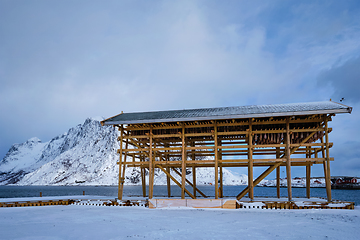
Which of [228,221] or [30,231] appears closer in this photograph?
[30,231]

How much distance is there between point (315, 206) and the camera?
2091 cm

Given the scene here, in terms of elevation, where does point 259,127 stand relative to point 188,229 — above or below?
above

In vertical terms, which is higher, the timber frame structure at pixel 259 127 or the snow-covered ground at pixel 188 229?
the timber frame structure at pixel 259 127

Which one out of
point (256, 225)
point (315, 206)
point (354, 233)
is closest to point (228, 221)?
point (256, 225)

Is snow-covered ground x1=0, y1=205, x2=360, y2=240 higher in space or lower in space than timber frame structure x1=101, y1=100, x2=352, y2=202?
lower

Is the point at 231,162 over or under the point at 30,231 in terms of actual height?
over

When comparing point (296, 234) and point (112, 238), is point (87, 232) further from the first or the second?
point (296, 234)

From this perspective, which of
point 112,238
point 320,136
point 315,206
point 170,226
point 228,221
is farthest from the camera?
point 320,136

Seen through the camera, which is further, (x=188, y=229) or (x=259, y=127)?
(x=259, y=127)

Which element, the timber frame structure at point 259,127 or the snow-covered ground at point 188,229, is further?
the timber frame structure at point 259,127

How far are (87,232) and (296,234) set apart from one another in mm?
9012

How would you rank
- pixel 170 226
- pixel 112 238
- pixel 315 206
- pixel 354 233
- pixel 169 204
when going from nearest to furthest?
pixel 112 238 < pixel 354 233 < pixel 170 226 < pixel 315 206 < pixel 169 204

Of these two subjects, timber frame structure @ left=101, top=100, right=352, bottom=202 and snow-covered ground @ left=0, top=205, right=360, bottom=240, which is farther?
timber frame structure @ left=101, top=100, right=352, bottom=202

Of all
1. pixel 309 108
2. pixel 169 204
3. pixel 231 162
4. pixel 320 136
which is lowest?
pixel 169 204
